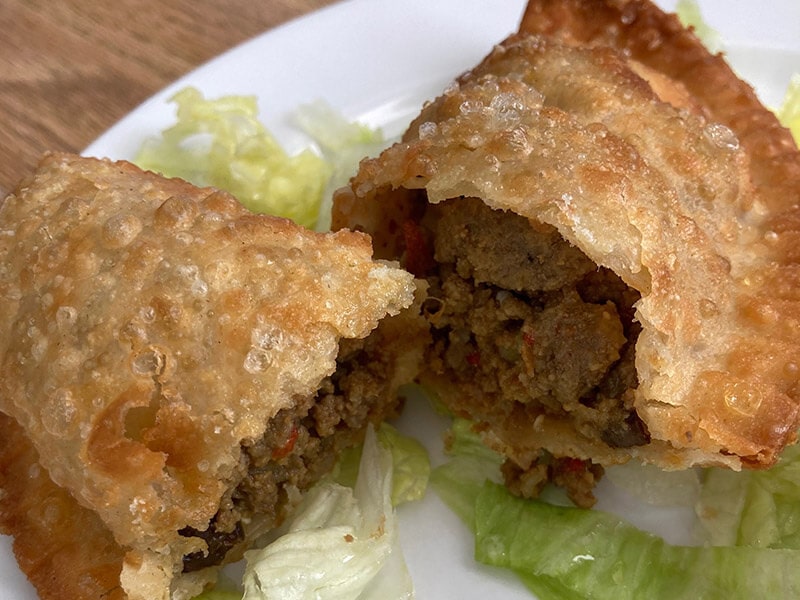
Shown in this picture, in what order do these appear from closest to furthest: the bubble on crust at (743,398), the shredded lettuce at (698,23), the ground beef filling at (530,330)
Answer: the bubble on crust at (743,398) < the ground beef filling at (530,330) < the shredded lettuce at (698,23)

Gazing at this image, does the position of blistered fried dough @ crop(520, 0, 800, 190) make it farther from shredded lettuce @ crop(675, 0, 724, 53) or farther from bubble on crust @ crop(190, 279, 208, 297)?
bubble on crust @ crop(190, 279, 208, 297)

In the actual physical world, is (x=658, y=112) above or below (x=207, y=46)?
above

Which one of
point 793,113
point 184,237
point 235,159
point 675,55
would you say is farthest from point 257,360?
point 793,113

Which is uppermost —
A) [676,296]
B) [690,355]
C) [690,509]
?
[676,296]

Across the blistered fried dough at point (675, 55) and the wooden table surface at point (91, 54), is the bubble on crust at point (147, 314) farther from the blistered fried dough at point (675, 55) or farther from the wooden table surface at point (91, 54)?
the blistered fried dough at point (675, 55)

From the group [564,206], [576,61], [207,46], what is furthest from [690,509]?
[207,46]

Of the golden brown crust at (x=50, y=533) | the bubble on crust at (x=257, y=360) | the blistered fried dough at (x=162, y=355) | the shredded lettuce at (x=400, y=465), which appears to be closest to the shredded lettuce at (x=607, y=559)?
the shredded lettuce at (x=400, y=465)

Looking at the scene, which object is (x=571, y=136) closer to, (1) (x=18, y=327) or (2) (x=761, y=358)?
(2) (x=761, y=358)

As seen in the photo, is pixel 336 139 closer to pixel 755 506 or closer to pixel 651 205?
pixel 651 205
